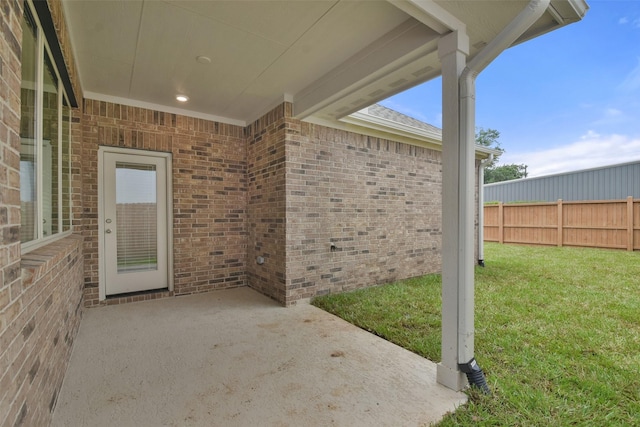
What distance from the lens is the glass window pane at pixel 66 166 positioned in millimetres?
3047

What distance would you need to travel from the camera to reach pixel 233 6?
2262 mm

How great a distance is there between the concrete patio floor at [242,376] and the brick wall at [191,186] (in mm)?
1076

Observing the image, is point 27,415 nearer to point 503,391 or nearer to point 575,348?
point 503,391

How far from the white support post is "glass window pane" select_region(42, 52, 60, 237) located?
2.98 m

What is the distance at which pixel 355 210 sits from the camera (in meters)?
4.79

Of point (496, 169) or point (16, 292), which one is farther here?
point (496, 169)

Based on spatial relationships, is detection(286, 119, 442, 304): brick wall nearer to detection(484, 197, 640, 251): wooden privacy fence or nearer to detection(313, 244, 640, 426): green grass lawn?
detection(313, 244, 640, 426): green grass lawn

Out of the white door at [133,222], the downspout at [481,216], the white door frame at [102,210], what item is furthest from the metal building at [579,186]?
the white door at [133,222]

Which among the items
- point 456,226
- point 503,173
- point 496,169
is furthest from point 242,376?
point 503,173

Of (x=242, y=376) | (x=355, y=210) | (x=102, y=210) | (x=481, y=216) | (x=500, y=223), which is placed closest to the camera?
(x=242, y=376)

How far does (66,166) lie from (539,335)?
526 centimetres

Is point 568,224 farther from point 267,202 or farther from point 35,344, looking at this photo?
point 35,344

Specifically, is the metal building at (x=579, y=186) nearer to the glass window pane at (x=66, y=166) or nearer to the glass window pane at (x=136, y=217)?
the glass window pane at (x=136, y=217)

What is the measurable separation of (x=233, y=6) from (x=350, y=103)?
1.84m
